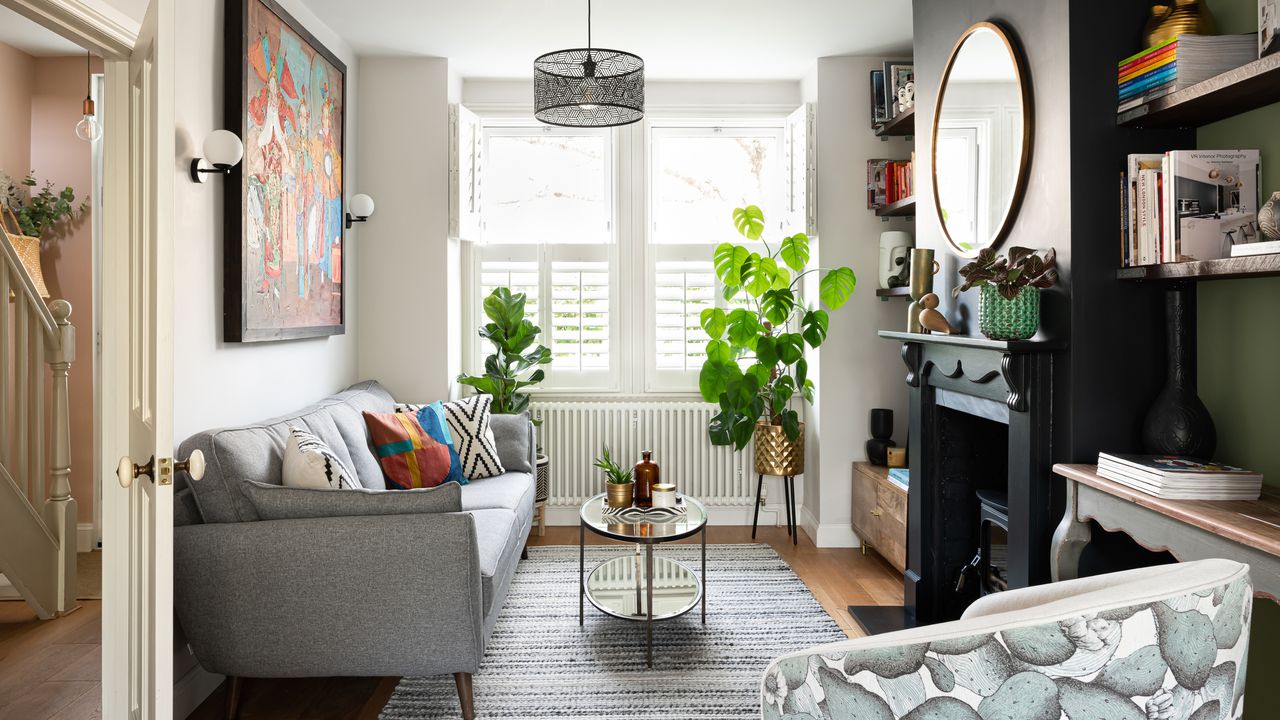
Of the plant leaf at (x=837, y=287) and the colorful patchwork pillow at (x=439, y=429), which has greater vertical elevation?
the plant leaf at (x=837, y=287)

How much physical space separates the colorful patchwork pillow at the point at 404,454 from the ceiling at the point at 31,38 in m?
2.44

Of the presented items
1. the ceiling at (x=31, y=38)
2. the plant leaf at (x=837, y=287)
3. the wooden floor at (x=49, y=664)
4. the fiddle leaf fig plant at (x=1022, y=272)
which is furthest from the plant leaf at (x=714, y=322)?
the ceiling at (x=31, y=38)

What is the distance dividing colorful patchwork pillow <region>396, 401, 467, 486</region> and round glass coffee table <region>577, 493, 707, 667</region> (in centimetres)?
77

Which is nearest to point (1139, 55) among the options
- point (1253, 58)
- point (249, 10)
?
point (1253, 58)

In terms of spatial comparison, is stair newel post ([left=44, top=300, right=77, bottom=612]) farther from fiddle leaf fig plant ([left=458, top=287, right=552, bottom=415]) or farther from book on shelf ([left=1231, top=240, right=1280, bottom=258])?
book on shelf ([left=1231, top=240, right=1280, bottom=258])

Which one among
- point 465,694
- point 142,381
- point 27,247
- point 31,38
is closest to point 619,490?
point 465,694

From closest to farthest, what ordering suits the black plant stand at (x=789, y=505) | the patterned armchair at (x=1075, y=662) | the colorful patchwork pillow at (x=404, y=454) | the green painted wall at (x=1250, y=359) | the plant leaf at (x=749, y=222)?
the patterned armchair at (x=1075, y=662), the green painted wall at (x=1250, y=359), the colorful patchwork pillow at (x=404, y=454), the plant leaf at (x=749, y=222), the black plant stand at (x=789, y=505)

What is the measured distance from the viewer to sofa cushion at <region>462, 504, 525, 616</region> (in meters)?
2.46

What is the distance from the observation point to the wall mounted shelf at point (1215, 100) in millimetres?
1606

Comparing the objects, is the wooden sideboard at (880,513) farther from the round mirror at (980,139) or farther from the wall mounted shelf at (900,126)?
the wall mounted shelf at (900,126)

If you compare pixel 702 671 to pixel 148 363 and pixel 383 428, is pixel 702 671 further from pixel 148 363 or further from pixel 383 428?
pixel 148 363

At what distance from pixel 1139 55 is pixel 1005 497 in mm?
1471

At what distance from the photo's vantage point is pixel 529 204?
4.68 metres

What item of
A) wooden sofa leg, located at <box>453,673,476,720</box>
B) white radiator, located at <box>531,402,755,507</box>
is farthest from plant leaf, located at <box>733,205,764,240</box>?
wooden sofa leg, located at <box>453,673,476,720</box>
